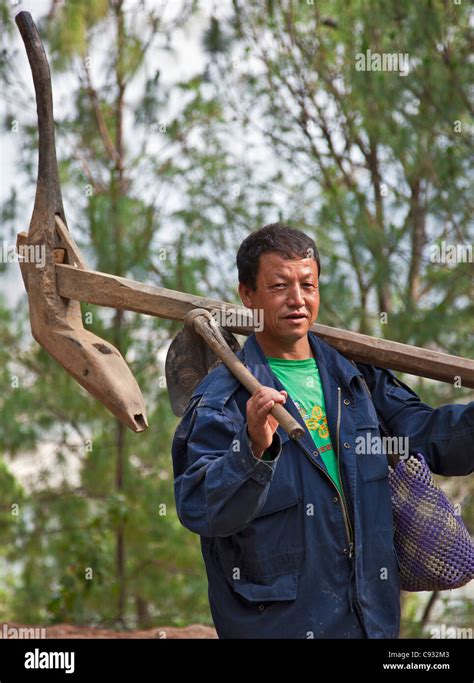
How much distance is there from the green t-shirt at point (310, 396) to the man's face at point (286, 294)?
0.07 metres

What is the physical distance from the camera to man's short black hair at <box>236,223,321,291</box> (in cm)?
254

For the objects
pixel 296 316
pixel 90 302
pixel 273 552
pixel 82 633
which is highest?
pixel 90 302

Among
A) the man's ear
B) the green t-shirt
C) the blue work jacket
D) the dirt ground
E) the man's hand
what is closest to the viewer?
the man's hand

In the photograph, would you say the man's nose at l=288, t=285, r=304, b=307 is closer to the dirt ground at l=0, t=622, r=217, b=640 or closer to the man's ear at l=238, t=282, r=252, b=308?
the man's ear at l=238, t=282, r=252, b=308

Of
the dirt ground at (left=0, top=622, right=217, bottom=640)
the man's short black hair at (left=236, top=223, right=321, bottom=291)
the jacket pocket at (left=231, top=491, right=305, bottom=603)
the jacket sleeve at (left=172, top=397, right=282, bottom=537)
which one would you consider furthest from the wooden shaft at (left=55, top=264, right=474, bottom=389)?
the dirt ground at (left=0, top=622, right=217, bottom=640)

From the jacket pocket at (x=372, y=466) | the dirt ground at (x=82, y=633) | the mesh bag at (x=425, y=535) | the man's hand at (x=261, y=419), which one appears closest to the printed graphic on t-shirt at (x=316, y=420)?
the jacket pocket at (x=372, y=466)

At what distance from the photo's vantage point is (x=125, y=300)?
2836 mm

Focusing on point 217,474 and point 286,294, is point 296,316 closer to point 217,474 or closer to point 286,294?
point 286,294

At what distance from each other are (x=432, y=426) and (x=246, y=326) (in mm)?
540

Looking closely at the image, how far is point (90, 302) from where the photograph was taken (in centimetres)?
288

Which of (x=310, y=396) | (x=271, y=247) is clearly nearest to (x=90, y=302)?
(x=271, y=247)

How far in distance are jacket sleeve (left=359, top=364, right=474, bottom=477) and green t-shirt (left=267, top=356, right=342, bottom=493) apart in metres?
0.22

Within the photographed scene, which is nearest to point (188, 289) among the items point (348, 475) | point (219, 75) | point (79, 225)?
point (79, 225)
